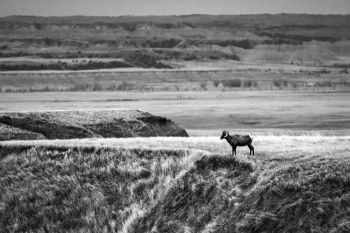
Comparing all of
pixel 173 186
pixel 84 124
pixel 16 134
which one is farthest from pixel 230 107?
pixel 173 186

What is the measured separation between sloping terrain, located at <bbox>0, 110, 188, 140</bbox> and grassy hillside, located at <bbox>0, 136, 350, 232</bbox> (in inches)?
138

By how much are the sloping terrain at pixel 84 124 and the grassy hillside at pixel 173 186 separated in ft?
11.5

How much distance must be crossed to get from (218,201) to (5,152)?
7966mm

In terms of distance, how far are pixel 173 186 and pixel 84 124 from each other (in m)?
9.66

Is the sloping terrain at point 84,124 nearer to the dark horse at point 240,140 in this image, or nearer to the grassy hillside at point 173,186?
the grassy hillside at point 173,186

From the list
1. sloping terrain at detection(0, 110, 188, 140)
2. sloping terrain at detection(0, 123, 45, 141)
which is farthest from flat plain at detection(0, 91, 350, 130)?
sloping terrain at detection(0, 123, 45, 141)

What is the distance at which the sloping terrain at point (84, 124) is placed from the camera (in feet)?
85.9

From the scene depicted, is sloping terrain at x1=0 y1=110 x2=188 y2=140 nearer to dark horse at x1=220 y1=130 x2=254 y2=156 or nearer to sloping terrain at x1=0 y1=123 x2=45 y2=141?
sloping terrain at x1=0 y1=123 x2=45 y2=141

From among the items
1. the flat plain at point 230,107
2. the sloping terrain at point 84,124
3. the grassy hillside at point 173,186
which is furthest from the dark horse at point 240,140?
the flat plain at point 230,107

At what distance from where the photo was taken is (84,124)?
2683 cm

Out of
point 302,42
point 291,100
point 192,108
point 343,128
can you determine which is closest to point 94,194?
point 343,128

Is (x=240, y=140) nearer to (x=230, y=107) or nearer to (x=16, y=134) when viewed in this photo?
(x=16, y=134)

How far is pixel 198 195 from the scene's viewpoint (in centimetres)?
1708

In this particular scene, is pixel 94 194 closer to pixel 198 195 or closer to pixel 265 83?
pixel 198 195
